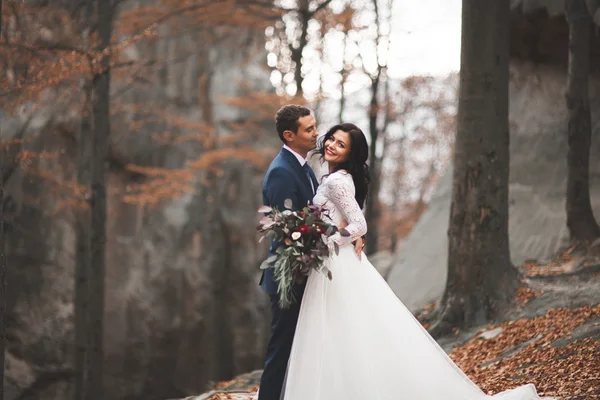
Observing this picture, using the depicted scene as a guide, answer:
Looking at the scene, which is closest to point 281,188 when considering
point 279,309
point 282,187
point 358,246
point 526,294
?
point 282,187

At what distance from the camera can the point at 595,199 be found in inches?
425

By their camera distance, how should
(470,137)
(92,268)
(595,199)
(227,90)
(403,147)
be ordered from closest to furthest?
1. (470,137)
2. (92,268)
3. (595,199)
4. (227,90)
5. (403,147)

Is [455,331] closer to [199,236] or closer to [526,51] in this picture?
[526,51]

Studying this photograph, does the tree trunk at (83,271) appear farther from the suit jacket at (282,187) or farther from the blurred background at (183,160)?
the suit jacket at (282,187)

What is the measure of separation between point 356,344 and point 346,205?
0.99 m

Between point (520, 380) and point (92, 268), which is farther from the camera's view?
point (92, 268)

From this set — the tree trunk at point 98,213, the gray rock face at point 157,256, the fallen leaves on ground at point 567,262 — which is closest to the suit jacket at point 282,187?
the fallen leaves on ground at point 567,262

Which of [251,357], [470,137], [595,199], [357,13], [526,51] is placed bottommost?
[251,357]

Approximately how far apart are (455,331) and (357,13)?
31.6ft

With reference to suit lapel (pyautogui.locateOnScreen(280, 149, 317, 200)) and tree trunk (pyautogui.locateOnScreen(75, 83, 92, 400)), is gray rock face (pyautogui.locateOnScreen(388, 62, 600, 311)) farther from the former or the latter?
suit lapel (pyautogui.locateOnScreen(280, 149, 317, 200))

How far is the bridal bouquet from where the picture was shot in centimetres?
462

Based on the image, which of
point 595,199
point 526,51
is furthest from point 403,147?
point 595,199

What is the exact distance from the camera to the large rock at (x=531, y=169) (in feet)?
36.2

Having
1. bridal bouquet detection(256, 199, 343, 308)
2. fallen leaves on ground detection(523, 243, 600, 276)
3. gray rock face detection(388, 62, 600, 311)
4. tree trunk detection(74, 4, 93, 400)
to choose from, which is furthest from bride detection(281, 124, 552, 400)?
tree trunk detection(74, 4, 93, 400)
